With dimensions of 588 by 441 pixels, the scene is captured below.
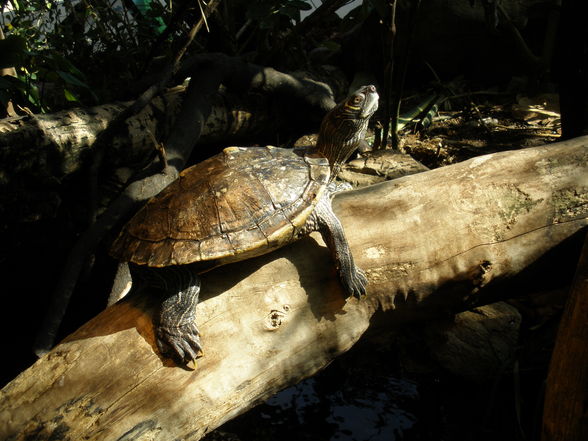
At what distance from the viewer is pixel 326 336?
7.14ft

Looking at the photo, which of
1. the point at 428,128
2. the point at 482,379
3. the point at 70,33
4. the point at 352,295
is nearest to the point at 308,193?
the point at 352,295

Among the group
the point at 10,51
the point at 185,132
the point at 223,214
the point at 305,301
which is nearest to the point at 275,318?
the point at 305,301

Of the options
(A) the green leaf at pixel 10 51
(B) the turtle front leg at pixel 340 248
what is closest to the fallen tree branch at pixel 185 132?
(A) the green leaf at pixel 10 51

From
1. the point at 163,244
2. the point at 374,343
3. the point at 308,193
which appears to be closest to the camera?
the point at 163,244

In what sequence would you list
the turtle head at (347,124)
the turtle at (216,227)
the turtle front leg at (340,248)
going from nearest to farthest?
the turtle at (216,227) < the turtle front leg at (340,248) < the turtle head at (347,124)

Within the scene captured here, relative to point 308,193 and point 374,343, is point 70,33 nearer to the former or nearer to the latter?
point 308,193

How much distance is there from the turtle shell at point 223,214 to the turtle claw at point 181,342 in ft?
1.00

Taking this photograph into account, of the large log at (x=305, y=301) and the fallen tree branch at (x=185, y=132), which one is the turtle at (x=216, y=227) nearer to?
the large log at (x=305, y=301)

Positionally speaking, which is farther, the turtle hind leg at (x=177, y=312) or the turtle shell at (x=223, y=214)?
the turtle shell at (x=223, y=214)

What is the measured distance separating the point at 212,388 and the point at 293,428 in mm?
1217

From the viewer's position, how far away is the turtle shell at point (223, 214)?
2088mm

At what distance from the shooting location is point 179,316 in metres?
1.94

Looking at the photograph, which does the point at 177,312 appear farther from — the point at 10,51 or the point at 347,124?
the point at 10,51

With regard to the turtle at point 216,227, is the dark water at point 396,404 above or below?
below
